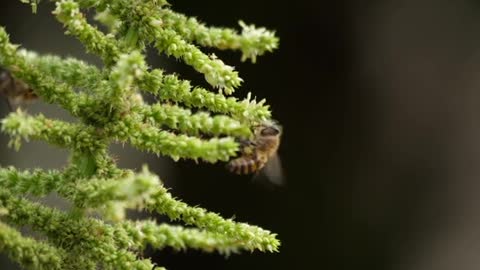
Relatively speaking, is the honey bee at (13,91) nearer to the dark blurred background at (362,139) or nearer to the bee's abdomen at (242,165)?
the bee's abdomen at (242,165)

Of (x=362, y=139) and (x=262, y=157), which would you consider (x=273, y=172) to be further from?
(x=362, y=139)

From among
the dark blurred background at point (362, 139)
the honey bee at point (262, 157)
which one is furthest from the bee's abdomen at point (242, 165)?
the dark blurred background at point (362, 139)

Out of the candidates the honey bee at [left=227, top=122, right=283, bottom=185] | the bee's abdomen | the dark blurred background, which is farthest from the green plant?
the dark blurred background

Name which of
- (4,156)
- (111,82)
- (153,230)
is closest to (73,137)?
(111,82)

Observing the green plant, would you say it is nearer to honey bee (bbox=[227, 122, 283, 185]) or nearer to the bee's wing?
honey bee (bbox=[227, 122, 283, 185])

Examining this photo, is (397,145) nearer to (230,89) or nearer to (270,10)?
(270,10)

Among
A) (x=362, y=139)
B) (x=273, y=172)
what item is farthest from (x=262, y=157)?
(x=362, y=139)
